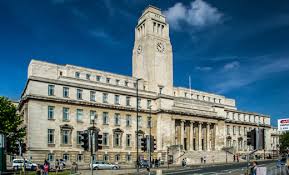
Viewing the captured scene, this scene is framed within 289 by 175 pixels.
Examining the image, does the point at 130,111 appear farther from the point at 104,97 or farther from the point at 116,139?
the point at 116,139

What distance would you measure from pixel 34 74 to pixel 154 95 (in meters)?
27.2

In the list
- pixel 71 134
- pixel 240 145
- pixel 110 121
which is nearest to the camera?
pixel 71 134

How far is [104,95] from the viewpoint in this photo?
226 feet

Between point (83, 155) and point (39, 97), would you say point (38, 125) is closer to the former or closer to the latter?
point (39, 97)

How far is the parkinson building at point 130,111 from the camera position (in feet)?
196

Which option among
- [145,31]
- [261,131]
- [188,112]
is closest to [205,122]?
[188,112]

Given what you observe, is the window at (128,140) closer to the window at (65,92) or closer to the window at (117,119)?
the window at (117,119)

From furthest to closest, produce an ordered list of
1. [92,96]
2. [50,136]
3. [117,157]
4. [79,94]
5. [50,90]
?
[117,157], [92,96], [79,94], [50,90], [50,136]

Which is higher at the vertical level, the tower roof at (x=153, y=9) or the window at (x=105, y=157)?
the tower roof at (x=153, y=9)

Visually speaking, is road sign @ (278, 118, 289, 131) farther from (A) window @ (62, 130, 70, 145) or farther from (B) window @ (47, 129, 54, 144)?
(A) window @ (62, 130, 70, 145)

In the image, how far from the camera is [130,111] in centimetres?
7150

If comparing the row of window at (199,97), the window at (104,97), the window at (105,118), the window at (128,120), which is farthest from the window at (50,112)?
the row of window at (199,97)

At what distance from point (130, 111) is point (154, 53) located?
18.6 meters

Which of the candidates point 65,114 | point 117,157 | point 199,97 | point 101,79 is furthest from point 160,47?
point 65,114
